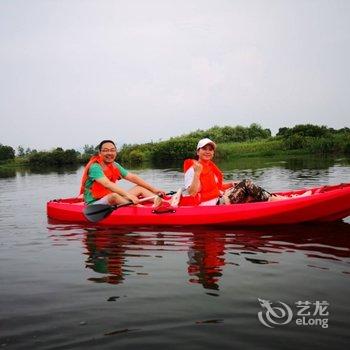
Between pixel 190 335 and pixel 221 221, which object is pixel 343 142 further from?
pixel 190 335

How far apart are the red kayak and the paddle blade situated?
4.4 inches


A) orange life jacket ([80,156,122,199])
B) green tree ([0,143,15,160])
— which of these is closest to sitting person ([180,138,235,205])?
orange life jacket ([80,156,122,199])

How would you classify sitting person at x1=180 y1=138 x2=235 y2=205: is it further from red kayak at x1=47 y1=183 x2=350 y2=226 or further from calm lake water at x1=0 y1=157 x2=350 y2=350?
calm lake water at x1=0 y1=157 x2=350 y2=350

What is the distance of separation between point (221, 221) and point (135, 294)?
329 cm

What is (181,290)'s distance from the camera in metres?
4.17

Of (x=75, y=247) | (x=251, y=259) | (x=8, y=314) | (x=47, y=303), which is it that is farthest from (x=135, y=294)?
(x=75, y=247)

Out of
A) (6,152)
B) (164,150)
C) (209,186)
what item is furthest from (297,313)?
(6,152)

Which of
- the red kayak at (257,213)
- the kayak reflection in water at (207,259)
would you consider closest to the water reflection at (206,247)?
the kayak reflection in water at (207,259)

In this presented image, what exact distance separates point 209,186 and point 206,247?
5.73 feet

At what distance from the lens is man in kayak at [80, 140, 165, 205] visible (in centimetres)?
771

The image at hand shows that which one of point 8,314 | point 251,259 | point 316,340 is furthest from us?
point 251,259

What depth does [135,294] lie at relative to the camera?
4141 mm

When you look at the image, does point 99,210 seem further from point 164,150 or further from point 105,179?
point 164,150

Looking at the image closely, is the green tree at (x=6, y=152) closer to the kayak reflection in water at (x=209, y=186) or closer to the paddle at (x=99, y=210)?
the paddle at (x=99, y=210)
